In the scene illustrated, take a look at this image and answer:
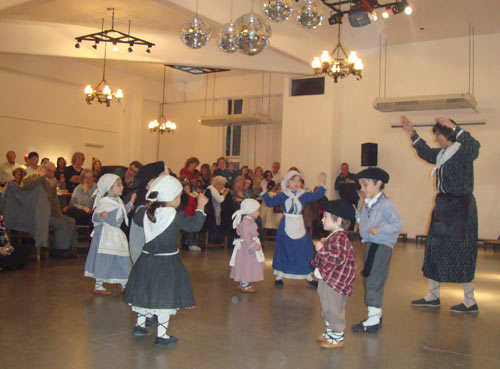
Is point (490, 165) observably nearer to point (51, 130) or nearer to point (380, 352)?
point (380, 352)

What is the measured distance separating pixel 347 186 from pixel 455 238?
23.8ft

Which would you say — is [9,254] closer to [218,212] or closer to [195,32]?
[195,32]

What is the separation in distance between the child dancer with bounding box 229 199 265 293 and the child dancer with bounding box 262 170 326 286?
0.98 ft

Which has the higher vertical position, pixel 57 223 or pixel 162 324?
pixel 57 223

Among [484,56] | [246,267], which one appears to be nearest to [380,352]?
[246,267]

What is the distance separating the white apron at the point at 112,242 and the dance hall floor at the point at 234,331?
438mm

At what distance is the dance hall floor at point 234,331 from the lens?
3.05 m

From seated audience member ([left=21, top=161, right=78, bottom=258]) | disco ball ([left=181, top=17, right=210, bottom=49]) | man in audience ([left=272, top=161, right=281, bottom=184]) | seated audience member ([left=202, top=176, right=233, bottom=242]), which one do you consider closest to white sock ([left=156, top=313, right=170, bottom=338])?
disco ball ([left=181, top=17, right=210, bottom=49])

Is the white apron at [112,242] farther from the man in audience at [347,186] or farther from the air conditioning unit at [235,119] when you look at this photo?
the air conditioning unit at [235,119]

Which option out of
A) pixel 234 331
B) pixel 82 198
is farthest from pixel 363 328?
pixel 82 198

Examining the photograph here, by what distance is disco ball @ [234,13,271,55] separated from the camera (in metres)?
4.44

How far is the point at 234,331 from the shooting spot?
368cm

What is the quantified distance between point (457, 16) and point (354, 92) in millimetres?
3185

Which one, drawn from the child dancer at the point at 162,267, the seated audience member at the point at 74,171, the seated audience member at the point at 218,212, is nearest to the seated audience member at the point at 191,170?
the seated audience member at the point at 218,212
